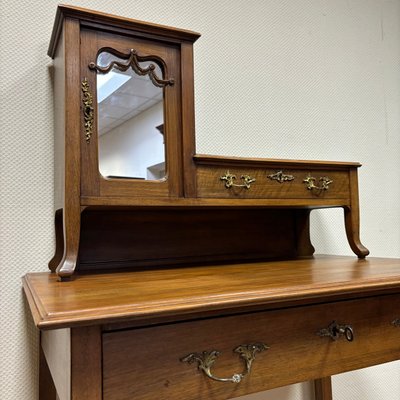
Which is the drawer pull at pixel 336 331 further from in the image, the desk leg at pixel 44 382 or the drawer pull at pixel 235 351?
the desk leg at pixel 44 382

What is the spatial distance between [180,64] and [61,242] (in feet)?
1.75

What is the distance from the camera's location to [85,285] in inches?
27.9

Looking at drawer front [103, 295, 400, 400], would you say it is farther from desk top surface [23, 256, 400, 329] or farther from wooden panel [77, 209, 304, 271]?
wooden panel [77, 209, 304, 271]

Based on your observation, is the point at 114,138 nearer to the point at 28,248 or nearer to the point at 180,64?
the point at 180,64

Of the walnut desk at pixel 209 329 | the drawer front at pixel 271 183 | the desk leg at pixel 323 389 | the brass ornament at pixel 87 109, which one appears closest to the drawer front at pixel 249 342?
the walnut desk at pixel 209 329

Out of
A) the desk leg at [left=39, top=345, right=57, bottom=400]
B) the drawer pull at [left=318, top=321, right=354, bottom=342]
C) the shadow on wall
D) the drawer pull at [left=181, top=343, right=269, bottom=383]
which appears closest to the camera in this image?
the drawer pull at [left=181, top=343, right=269, bottom=383]

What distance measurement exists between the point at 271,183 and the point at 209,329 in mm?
495

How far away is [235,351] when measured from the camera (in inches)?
25.1

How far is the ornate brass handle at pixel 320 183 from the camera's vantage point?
1059 mm

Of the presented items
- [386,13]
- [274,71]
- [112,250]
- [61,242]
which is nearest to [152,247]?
[112,250]

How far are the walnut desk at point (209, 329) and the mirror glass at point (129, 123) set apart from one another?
246 mm

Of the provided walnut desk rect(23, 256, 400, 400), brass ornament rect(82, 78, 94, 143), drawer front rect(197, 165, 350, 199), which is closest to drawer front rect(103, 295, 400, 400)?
walnut desk rect(23, 256, 400, 400)

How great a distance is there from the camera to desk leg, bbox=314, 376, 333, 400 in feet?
4.33

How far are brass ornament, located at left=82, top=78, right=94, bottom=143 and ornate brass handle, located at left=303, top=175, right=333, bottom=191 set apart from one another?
0.58 m
